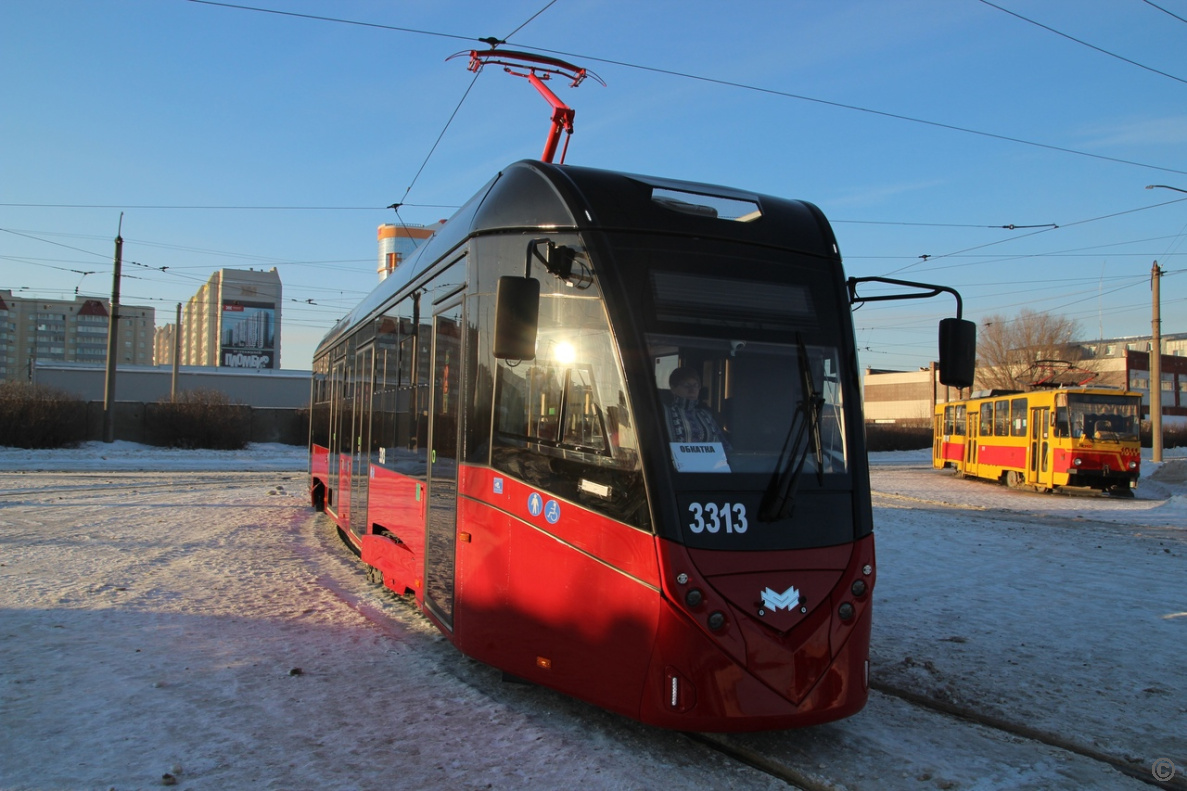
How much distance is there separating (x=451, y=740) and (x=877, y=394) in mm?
95281

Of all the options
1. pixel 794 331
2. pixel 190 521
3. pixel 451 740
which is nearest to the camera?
pixel 451 740

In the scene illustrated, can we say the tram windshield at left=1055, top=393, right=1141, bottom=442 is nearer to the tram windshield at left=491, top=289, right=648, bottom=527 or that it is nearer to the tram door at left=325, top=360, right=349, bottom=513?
the tram door at left=325, top=360, right=349, bottom=513

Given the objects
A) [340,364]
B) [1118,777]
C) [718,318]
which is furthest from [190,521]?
[1118,777]

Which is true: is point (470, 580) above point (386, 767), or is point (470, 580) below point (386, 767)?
above

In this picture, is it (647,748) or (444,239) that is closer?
(647,748)

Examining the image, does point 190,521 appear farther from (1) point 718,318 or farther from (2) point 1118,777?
(2) point 1118,777

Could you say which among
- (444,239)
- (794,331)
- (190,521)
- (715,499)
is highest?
(444,239)

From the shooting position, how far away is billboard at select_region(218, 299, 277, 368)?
→ 9781 centimetres

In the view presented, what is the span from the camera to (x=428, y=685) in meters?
5.86

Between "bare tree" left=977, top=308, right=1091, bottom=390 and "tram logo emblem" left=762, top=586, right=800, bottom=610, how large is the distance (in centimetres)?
6506

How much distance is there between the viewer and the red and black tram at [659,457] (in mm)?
4453

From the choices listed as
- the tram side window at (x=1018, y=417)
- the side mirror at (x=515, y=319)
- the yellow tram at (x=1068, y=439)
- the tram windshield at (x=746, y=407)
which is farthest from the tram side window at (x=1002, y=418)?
the side mirror at (x=515, y=319)

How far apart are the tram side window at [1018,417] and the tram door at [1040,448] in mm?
567

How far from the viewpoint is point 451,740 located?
4.82 metres
